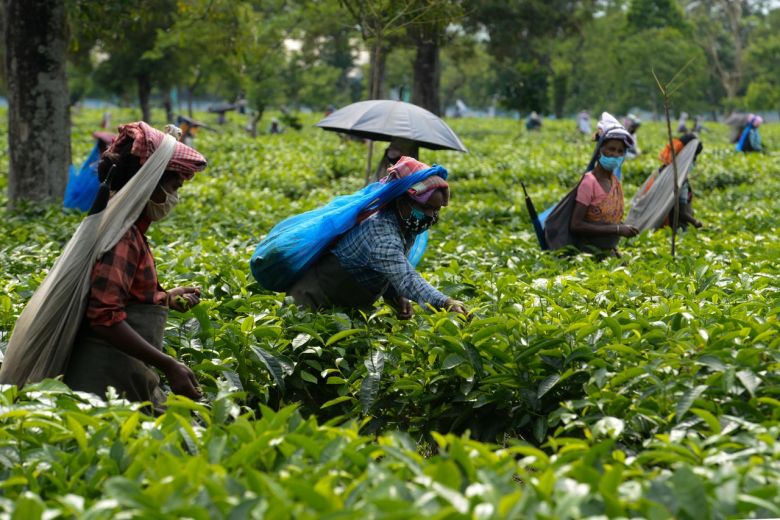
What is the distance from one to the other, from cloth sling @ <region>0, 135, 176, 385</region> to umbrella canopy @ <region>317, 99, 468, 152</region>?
14.0ft

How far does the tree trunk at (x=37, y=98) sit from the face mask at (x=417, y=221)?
6.62 metres

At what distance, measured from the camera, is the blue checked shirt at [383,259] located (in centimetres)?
415

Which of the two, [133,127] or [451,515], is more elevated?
[133,127]

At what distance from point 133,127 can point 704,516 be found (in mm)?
2295

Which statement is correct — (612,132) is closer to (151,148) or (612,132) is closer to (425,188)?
(425,188)

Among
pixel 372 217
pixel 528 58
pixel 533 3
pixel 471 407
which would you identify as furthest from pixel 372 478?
pixel 528 58

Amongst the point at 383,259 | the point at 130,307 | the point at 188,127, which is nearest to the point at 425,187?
the point at 383,259

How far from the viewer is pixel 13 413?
2812 millimetres

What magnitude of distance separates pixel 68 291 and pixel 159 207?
44 centimetres

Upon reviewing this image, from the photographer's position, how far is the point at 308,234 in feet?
14.7

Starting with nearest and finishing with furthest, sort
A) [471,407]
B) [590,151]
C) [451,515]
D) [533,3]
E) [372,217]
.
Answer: [451,515] → [471,407] → [372,217] → [590,151] → [533,3]

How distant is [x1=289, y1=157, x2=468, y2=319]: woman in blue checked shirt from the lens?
4.19 m

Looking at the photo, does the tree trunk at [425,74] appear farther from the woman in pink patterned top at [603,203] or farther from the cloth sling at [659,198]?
the woman in pink patterned top at [603,203]

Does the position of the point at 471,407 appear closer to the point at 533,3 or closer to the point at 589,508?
the point at 589,508
